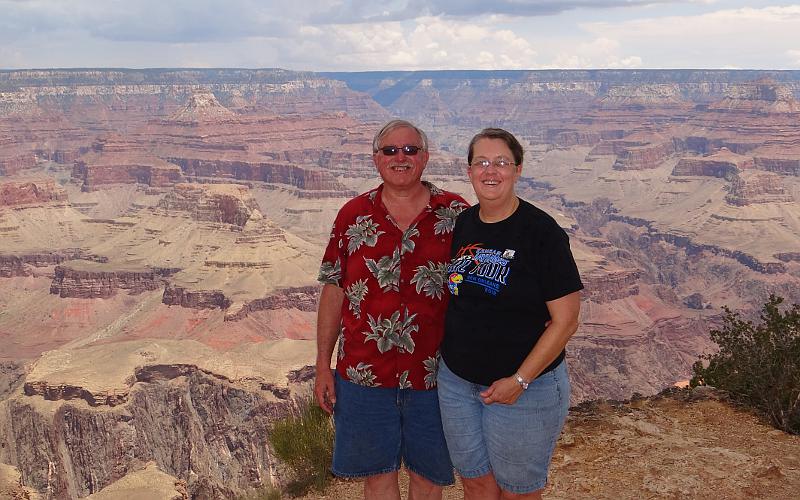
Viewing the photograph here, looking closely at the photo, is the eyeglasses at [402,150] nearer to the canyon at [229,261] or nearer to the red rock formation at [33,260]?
the canyon at [229,261]

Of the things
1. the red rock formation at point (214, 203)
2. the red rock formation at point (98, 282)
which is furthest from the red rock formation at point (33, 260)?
the red rock formation at point (214, 203)

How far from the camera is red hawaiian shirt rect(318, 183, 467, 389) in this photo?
5371 millimetres

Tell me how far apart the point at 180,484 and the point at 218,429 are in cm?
1854

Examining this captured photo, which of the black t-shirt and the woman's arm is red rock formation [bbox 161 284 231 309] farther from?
the woman's arm

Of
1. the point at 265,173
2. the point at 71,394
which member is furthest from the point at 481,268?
the point at 265,173

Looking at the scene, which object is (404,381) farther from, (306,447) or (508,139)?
(306,447)

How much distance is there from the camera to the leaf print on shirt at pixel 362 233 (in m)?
5.51

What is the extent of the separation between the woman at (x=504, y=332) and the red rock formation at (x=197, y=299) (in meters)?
60.8

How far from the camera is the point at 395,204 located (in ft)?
18.5

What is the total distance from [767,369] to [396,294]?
20.9ft

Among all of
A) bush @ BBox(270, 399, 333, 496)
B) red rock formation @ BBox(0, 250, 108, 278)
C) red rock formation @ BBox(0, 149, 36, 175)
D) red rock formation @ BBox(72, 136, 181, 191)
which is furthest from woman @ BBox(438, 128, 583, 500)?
red rock formation @ BBox(0, 149, 36, 175)

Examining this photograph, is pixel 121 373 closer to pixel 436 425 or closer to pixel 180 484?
pixel 180 484

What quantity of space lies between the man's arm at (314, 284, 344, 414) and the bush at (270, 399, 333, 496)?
2.88 metres

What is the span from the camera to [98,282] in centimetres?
7312
